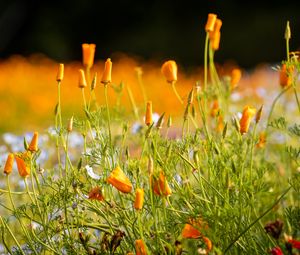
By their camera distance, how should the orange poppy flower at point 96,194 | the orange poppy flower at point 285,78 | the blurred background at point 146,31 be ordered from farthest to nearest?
the blurred background at point 146,31
the orange poppy flower at point 285,78
the orange poppy flower at point 96,194

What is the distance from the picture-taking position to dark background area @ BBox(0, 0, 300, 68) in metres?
12.7

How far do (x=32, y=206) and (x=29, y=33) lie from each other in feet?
37.8

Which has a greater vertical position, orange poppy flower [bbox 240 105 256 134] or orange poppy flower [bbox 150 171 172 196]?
orange poppy flower [bbox 240 105 256 134]

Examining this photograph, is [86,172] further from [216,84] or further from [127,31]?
[127,31]

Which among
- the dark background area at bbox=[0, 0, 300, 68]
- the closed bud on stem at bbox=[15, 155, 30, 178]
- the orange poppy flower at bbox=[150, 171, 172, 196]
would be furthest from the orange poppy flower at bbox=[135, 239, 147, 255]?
the dark background area at bbox=[0, 0, 300, 68]

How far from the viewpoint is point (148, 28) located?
43.2 ft

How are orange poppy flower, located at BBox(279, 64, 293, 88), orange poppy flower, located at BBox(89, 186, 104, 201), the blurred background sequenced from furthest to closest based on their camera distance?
the blurred background, orange poppy flower, located at BBox(279, 64, 293, 88), orange poppy flower, located at BBox(89, 186, 104, 201)

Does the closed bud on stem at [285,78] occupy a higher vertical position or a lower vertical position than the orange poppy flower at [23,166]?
higher

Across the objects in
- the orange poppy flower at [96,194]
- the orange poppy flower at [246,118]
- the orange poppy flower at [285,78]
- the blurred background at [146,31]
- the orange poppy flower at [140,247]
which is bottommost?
the blurred background at [146,31]

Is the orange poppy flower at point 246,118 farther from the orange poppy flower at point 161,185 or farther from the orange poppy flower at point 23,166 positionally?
the orange poppy flower at point 23,166

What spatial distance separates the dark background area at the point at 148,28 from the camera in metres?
12.7

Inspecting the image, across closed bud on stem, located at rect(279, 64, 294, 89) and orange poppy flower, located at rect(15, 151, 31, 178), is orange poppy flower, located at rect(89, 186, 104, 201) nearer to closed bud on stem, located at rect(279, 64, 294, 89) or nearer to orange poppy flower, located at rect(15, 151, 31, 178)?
orange poppy flower, located at rect(15, 151, 31, 178)

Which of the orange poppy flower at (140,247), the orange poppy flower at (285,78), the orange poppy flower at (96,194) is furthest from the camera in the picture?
the orange poppy flower at (285,78)

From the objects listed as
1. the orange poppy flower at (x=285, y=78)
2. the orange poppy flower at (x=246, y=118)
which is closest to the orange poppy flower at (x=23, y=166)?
the orange poppy flower at (x=246, y=118)
